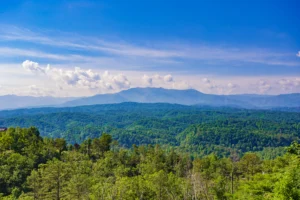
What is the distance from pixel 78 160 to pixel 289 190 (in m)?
40.3

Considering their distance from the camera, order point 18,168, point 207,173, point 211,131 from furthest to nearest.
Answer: point 211,131 < point 207,173 < point 18,168

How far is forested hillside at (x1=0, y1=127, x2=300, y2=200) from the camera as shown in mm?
26981

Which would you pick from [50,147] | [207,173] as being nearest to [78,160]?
[50,147]

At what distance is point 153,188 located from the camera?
3164 cm

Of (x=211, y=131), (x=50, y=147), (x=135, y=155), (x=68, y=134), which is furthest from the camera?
(x=68, y=134)

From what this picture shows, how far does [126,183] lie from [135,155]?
1035 inches

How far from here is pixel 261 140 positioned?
15812cm

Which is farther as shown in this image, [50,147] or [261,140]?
[261,140]

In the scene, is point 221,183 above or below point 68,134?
above

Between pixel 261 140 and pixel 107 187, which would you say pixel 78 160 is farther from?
pixel 261 140

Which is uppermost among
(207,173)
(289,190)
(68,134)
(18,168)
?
(289,190)

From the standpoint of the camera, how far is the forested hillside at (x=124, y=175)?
2698 cm

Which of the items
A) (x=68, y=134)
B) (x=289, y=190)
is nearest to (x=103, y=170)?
(x=289, y=190)

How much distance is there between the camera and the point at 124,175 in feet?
144
